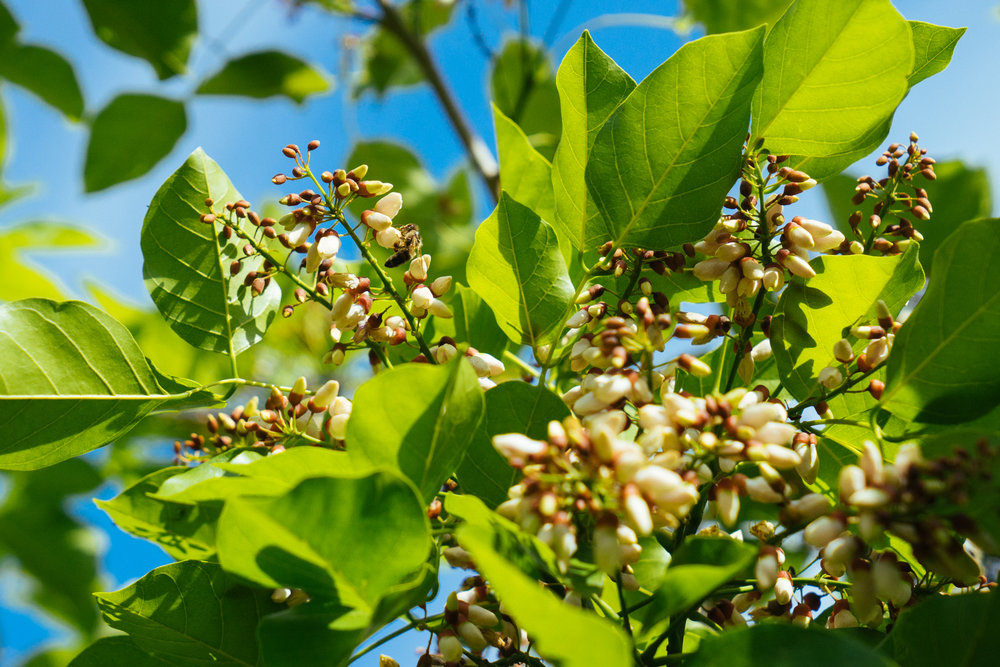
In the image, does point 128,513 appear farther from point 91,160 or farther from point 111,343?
point 91,160

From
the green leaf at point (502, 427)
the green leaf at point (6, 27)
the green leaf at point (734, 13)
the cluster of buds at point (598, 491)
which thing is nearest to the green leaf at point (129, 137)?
the green leaf at point (6, 27)

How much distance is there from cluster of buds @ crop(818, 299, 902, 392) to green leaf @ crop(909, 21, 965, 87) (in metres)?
0.28

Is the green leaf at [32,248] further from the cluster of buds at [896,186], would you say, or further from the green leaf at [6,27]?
the cluster of buds at [896,186]

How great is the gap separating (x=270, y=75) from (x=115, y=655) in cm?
153

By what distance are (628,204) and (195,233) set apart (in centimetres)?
47

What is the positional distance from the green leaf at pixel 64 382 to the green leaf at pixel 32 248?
1.27 m

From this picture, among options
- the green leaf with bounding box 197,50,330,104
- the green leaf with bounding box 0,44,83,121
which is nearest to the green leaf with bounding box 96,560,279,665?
the green leaf with bounding box 197,50,330,104

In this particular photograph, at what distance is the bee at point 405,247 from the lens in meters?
0.79

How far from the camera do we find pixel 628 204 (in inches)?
28.5

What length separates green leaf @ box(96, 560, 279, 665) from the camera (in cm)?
69

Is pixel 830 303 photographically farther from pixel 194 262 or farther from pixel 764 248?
pixel 194 262

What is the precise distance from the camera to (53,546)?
2.38 meters

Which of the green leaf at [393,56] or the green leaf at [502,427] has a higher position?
the green leaf at [393,56]

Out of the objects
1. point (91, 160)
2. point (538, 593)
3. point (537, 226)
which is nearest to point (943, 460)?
point (538, 593)
